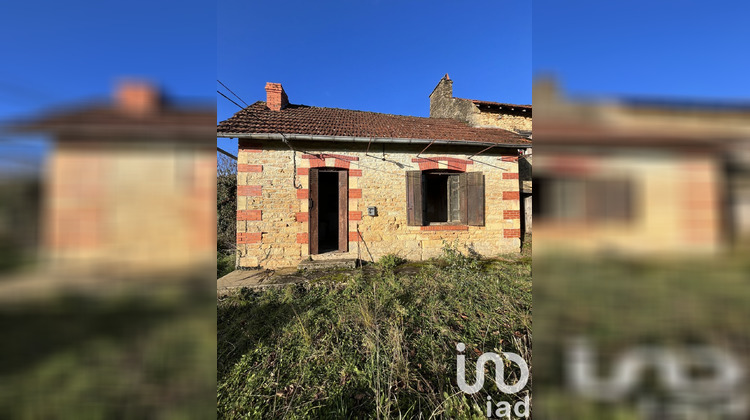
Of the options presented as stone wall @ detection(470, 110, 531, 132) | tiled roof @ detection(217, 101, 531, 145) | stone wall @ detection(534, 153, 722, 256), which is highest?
stone wall @ detection(470, 110, 531, 132)

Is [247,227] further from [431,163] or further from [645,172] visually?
[645,172]

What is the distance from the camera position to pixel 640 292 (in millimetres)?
584

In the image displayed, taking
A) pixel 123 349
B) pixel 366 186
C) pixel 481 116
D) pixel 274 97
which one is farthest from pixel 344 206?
pixel 481 116

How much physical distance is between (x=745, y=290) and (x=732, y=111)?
1.56ft

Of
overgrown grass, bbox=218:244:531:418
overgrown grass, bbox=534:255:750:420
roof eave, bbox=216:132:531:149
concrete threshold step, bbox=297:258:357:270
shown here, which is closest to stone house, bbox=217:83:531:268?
roof eave, bbox=216:132:531:149

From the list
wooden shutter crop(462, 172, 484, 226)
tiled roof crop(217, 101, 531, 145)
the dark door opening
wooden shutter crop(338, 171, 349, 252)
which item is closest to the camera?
tiled roof crop(217, 101, 531, 145)

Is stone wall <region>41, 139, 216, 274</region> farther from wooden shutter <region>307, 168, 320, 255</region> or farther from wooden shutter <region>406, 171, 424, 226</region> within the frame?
wooden shutter <region>406, 171, 424, 226</region>

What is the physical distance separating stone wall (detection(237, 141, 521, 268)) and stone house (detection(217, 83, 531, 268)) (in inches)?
0.9

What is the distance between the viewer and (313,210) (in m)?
5.36

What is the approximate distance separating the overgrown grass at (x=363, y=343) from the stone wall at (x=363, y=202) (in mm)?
1371

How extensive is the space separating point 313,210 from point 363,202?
46.7 inches

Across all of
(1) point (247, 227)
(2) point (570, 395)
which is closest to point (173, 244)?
(2) point (570, 395)

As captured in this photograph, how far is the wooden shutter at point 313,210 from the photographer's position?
533cm

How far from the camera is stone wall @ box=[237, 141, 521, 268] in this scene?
5.09 m
